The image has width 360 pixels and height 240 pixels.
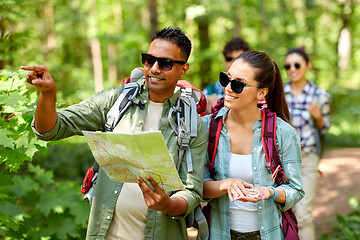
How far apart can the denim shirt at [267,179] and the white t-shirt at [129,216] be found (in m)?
0.50

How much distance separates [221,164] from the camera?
2703 millimetres

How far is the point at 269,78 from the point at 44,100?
1539 millimetres

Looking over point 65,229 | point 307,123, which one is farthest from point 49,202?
point 307,123

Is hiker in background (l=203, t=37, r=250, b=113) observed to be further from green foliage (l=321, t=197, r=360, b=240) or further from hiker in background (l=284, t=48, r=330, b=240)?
green foliage (l=321, t=197, r=360, b=240)

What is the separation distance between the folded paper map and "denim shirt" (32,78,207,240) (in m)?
0.31

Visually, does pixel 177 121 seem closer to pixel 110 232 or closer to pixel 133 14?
pixel 110 232

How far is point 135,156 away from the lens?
2.02m

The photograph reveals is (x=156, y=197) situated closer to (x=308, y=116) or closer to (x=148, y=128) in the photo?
(x=148, y=128)

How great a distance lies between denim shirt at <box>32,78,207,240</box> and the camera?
2414 millimetres

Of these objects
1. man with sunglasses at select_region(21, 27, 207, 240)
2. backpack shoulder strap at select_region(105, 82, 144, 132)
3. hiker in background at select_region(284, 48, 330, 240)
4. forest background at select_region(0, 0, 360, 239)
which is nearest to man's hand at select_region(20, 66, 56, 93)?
man with sunglasses at select_region(21, 27, 207, 240)

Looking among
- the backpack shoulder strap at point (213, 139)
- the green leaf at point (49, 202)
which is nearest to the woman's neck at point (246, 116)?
the backpack shoulder strap at point (213, 139)

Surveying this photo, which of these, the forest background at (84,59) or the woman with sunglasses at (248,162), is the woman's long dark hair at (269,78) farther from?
the forest background at (84,59)

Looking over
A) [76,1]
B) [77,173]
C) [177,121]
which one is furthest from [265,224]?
[76,1]

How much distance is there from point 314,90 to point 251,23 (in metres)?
13.6
